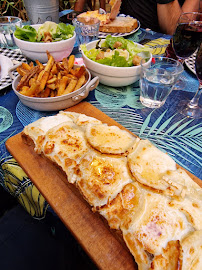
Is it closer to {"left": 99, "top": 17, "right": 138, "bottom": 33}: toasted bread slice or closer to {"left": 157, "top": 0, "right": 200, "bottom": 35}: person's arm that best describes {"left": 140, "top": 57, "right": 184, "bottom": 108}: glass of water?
{"left": 99, "top": 17, "right": 138, "bottom": 33}: toasted bread slice

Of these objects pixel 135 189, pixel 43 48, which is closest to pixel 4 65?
pixel 43 48

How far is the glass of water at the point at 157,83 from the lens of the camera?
183 centimetres

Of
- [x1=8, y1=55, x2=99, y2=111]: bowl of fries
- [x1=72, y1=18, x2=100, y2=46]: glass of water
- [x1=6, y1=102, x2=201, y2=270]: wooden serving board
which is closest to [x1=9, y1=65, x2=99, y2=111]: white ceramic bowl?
[x1=8, y1=55, x2=99, y2=111]: bowl of fries

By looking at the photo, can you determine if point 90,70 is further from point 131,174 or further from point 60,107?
point 131,174

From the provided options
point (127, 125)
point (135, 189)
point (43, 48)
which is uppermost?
point (43, 48)

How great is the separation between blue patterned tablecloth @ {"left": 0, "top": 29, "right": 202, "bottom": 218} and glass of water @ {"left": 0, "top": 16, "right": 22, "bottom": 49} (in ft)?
4.43

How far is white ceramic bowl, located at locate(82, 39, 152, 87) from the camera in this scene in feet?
6.45

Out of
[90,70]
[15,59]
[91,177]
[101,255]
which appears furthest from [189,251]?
[15,59]

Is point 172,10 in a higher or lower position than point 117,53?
higher

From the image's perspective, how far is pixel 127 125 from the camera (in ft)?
5.83

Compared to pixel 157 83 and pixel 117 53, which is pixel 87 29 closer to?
pixel 117 53

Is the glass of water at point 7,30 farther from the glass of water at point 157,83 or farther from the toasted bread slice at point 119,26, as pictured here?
the glass of water at point 157,83

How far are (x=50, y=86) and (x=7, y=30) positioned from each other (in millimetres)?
1838

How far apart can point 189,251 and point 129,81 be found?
161 centimetres
